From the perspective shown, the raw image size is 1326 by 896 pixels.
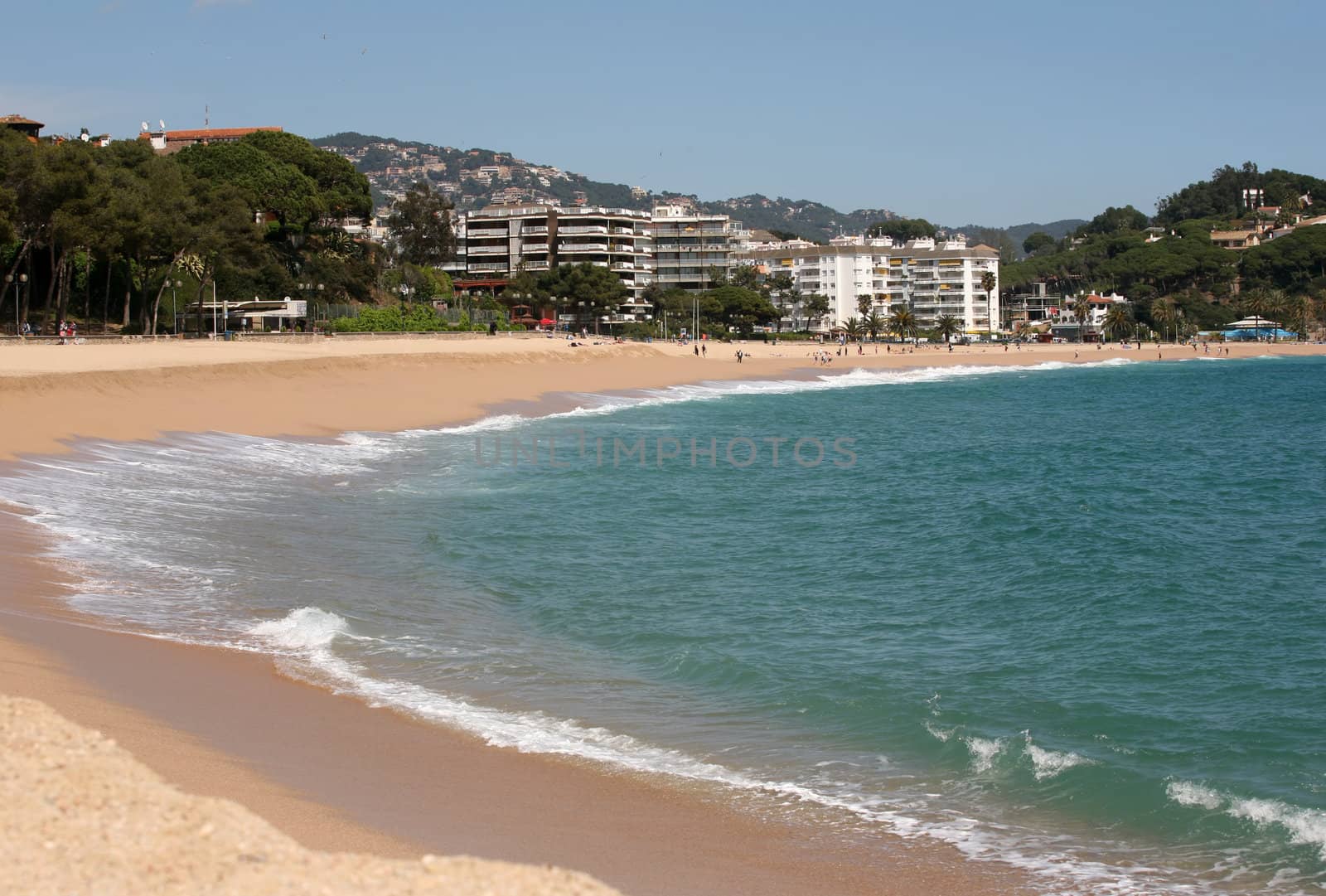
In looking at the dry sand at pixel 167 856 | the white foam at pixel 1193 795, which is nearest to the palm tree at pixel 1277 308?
the white foam at pixel 1193 795

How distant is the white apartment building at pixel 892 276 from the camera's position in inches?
6093

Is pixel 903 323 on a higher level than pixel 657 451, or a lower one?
higher

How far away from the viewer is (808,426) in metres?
45.5

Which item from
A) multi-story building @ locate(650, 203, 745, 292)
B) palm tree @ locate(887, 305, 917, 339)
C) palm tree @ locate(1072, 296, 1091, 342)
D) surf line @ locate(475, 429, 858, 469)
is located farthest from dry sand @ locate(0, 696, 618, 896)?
palm tree @ locate(1072, 296, 1091, 342)

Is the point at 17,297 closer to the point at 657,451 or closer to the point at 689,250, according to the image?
the point at 657,451

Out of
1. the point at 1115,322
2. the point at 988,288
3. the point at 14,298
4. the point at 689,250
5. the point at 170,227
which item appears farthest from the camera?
the point at 988,288

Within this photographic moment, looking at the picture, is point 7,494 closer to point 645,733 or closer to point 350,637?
point 350,637

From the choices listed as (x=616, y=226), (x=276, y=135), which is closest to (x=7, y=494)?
(x=276, y=135)

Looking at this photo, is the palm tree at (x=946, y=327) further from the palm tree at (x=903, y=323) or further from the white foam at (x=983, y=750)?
the white foam at (x=983, y=750)

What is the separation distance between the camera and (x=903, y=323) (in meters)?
138

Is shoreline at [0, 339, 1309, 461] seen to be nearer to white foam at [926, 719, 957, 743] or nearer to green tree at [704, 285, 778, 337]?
white foam at [926, 719, 957, 743]

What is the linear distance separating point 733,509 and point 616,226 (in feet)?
382

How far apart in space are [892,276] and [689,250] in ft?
104

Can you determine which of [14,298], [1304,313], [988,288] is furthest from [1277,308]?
[14,298]
